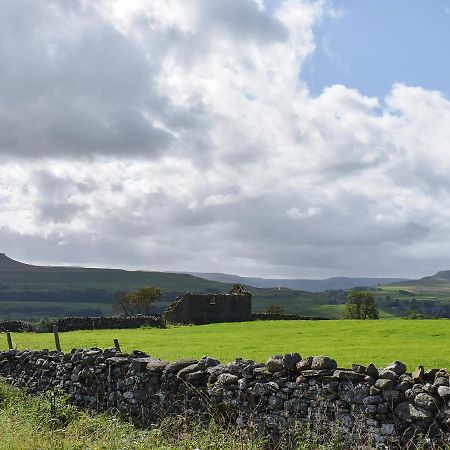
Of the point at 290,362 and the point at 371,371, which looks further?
the point at 290,362

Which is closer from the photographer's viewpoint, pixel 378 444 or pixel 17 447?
pixel 378 444

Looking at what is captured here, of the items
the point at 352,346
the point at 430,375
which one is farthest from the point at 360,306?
the point at 430,375

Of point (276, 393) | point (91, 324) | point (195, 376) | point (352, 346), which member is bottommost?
point (91, 324)

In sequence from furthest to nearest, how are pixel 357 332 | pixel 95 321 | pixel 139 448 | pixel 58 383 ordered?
1. pixel 95 321
2. pixel 357 332
3. pixel 58 383
4. pixel 139 448

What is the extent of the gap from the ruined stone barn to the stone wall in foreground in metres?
45.9

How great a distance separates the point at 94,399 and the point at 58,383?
7.48ft

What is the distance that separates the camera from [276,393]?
40.3 feet

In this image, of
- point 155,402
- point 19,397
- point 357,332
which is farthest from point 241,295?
point 155,402

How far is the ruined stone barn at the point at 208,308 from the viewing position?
6406 centimetres

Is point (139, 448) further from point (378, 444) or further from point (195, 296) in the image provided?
point (195, 296)

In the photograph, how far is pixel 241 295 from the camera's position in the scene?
67.4m

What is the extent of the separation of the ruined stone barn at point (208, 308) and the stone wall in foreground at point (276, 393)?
151 feet

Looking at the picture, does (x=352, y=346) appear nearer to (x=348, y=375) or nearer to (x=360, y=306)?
(x=348, y=375)

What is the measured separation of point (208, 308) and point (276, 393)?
174 ft
